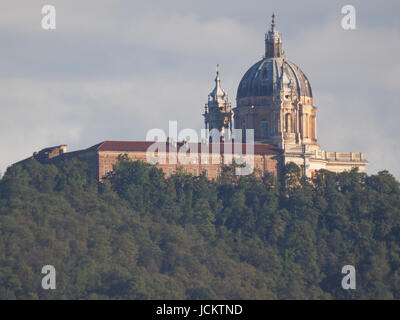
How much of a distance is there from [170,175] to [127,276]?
2112cm

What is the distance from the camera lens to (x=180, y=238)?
189 meters

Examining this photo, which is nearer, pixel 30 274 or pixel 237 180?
pixel 30 274

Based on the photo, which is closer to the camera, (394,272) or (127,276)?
(127,276)

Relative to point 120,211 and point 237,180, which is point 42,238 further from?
point 237,180

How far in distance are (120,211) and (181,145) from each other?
10071mm

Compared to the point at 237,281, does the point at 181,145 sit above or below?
above

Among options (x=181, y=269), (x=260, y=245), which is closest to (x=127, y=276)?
(x=181, y=269)

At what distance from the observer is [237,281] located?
182875mm

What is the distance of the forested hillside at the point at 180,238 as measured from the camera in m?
180

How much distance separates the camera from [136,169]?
639 ft

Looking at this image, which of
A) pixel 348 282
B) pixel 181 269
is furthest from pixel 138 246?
pixel 348 282

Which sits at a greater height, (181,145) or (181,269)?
(181,145)

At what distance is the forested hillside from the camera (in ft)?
589

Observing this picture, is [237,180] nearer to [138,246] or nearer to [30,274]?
[138,246]
